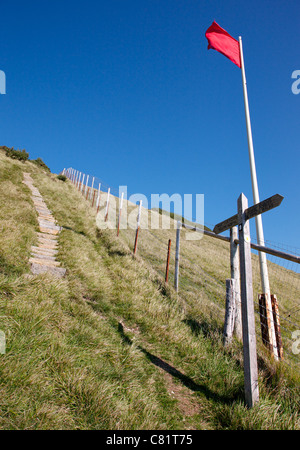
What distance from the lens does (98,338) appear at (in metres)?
3.97

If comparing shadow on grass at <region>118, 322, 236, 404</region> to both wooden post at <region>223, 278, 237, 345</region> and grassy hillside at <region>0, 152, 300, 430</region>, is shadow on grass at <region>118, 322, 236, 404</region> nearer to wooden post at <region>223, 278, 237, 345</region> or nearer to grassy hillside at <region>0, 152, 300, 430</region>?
grassy hillside at <region>0, 152, 300, 430</region>

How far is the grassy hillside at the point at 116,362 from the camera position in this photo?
2.68m

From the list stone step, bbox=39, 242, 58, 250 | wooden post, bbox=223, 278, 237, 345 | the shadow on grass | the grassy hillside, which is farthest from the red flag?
the shadow on grass

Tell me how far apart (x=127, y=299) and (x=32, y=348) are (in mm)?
2869

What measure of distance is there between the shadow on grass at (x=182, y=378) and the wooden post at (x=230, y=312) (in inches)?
45.1

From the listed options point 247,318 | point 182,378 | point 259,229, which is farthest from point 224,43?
point 182,378

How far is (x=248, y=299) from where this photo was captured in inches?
140

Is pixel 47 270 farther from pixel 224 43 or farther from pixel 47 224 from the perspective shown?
pixel 224 43

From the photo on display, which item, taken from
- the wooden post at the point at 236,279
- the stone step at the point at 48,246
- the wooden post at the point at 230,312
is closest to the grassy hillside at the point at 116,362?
the wooden post at the point at 230,312

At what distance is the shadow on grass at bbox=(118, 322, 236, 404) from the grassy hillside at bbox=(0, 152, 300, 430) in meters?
0.02

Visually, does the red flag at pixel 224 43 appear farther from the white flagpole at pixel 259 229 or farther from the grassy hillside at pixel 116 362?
the grassy hillside at pixel 116 362

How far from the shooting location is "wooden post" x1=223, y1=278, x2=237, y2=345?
465 centimetres
